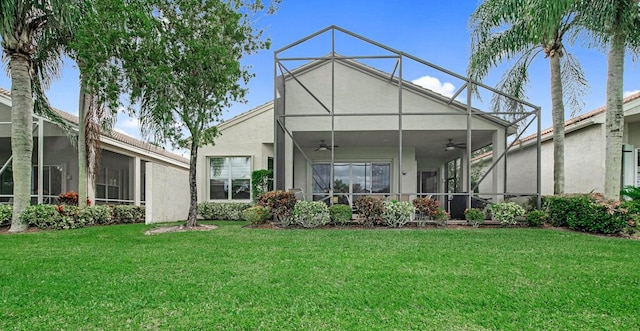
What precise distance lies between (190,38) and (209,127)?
7.55 feet

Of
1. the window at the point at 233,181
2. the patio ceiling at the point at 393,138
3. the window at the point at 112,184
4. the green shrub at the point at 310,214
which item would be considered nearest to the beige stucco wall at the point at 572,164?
the patio ceiling at the point at 393,138

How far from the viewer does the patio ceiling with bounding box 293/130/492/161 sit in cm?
1225

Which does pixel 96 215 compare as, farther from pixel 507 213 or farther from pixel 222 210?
pixel 507 213

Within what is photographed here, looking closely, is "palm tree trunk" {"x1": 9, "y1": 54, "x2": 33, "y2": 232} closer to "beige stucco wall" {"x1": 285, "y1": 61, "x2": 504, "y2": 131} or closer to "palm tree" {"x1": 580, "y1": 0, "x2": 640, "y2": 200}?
"beige stucco wall" {"x1": 285, "y1": 61, "x2": 504, "y2": 131}

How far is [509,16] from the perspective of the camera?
367 inches

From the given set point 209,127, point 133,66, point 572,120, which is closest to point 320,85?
point 209,127

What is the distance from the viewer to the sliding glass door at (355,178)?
49.3 feet

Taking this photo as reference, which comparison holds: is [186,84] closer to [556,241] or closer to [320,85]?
[320,85]

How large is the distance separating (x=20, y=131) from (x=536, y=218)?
13.8 m

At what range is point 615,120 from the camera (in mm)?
8875

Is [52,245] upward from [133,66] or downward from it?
downward

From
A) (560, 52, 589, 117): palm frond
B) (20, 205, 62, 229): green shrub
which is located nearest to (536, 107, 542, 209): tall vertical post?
(560, 52, 589, 117): palm frond

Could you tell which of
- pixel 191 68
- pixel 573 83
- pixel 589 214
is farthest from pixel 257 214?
pixel 573 83

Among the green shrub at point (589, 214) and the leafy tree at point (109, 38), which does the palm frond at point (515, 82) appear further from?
the leafy tree at point (109, 38)
